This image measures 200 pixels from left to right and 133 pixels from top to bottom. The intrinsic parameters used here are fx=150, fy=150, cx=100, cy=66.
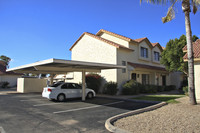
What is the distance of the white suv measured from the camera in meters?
11.5

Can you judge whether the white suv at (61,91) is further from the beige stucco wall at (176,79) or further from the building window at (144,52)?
the beige stucco wall at (176,79)

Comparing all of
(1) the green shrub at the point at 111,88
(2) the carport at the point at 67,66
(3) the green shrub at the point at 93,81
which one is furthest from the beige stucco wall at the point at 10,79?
(1) the green shrub at the point at 111,88

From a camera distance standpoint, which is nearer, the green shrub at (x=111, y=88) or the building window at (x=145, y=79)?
the green shrub at (x=111, y=88)

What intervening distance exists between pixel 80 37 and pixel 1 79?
803 inches

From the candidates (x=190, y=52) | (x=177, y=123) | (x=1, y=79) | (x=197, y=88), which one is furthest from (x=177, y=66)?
(x=1, y=79)

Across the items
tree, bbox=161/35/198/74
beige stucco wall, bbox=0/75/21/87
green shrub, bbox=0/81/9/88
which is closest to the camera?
tree, bbox=161/35/198/74

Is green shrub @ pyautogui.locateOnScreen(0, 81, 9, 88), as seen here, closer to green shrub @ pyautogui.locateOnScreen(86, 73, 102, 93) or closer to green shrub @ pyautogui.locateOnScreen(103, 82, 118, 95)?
green shrub @ pyautogui.locateOnScreen(86, 73, 102, 93)

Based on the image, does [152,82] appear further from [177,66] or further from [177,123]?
[177,123]

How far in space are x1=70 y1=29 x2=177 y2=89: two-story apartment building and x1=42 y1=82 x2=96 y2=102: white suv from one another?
5.33 meters

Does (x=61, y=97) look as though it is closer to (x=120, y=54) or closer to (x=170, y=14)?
(x=120, y=54)

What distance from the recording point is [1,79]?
3052cm

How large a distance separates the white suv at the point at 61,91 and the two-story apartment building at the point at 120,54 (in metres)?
5.33

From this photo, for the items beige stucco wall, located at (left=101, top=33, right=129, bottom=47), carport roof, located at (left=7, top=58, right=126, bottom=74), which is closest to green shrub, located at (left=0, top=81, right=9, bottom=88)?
carport roof, located at (left=7, top=58, right=126, bottom=74)

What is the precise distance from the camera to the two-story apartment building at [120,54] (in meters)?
17.2
